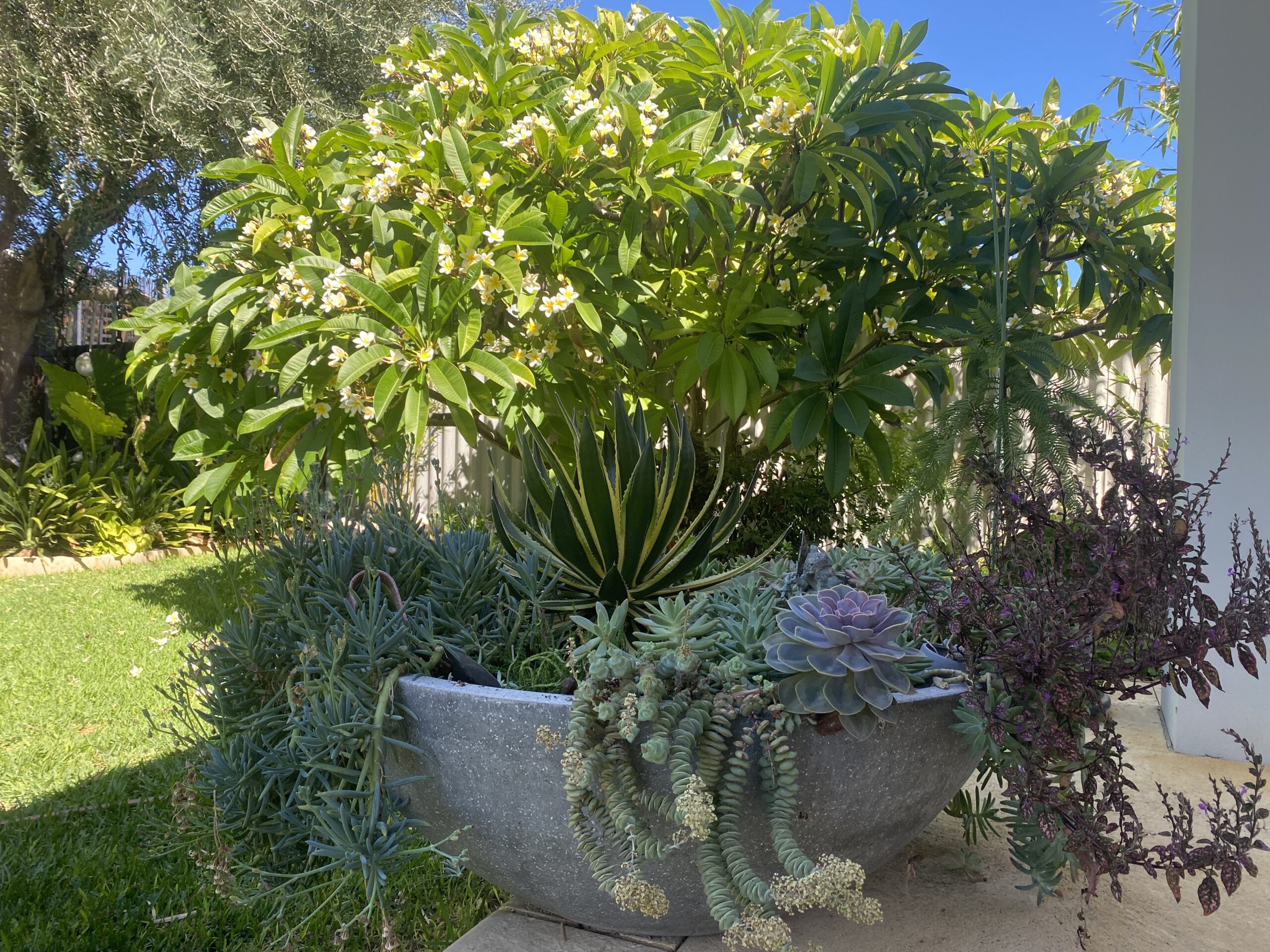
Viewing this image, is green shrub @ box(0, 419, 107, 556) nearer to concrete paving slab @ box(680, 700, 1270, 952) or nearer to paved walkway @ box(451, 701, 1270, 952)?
paved walkway @ box(451, 701, 1270, 952)

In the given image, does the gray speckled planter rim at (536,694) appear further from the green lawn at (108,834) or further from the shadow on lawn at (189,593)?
the shadow on lawn at (189,593)

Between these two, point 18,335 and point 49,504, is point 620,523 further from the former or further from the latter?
point 18,335

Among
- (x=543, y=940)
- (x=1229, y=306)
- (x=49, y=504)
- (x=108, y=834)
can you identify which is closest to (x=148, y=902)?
(x=108, y=834)

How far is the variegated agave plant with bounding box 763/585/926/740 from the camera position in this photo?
3.38 feet

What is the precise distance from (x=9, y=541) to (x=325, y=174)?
4557 mm

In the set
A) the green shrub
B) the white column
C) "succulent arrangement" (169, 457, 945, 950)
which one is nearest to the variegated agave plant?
"succulent arrangement" (169, 457, 945, 950)

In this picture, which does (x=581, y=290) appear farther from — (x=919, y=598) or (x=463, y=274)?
(x=919, y=598)

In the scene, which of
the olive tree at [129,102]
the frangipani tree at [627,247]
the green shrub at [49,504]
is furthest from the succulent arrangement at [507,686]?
the green shrub at [49,504]

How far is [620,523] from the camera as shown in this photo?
149 cm

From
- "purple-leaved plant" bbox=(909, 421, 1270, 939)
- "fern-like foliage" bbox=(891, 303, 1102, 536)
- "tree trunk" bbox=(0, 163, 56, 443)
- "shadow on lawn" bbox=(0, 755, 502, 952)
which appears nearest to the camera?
"purple-leaved plant" bbox=(909, 421, 1270, 939)

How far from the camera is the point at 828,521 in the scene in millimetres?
4406

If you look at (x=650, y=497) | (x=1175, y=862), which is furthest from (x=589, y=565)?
(x=1175, y=862)

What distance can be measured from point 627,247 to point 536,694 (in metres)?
1.86

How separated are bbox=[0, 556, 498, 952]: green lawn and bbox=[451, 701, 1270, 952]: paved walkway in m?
0.28
